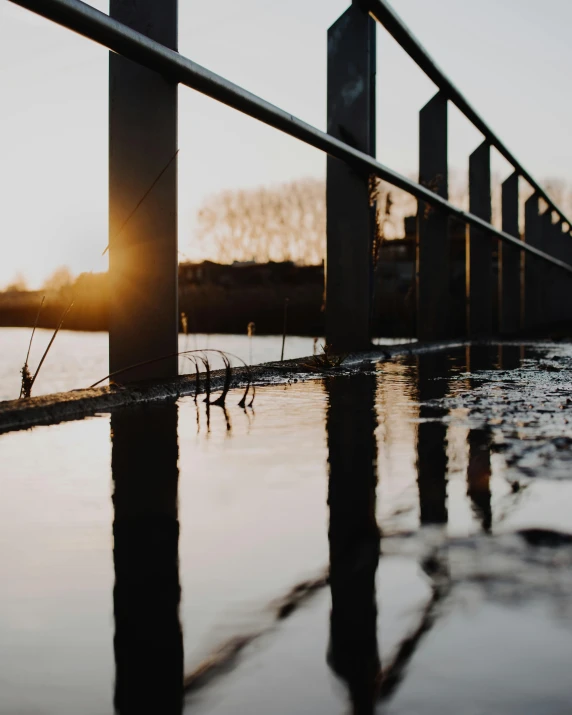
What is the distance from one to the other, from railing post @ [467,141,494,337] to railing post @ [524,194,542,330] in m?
4.12

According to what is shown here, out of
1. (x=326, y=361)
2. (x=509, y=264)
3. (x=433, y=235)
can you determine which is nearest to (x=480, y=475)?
(x=326, y=361)

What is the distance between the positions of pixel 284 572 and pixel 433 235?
667 cm

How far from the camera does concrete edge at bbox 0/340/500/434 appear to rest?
241 centimetres

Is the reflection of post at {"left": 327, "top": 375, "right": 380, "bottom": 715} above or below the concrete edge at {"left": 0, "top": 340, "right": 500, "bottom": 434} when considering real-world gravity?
below

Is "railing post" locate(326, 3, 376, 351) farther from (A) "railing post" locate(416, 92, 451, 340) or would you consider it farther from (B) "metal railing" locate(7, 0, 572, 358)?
(A) "railing post" locate(416, 92, 451, 340)

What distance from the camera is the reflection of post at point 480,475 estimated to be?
1.50 m

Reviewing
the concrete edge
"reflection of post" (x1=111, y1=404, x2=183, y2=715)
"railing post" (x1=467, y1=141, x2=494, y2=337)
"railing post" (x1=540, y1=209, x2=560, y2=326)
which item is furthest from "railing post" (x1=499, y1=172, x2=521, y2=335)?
"reflection of post" (x1=111, y1=404, x2=183, y2=715)

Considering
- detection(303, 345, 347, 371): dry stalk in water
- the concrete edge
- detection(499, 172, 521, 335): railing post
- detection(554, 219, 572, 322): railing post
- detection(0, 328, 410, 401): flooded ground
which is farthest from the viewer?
detection(554, 219, 572, 322): railing post

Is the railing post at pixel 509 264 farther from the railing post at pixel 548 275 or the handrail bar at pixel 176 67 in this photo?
the handrail bar at pixel 176 67

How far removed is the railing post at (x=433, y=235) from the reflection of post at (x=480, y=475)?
5278 millimetres

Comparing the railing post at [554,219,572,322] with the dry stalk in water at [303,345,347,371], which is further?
the railing post at [554,219,572,322]

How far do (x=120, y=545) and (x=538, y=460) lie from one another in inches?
41.0

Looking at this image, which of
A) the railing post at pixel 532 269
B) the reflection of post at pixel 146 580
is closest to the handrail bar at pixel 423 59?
the railing post at pixel 532 269


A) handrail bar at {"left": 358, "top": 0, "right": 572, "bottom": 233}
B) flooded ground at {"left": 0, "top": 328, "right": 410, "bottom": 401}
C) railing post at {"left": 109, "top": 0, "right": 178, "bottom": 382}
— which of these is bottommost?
flooded ground at {"left": 0, "top": 328, "right": 410, "bottom": 401}
